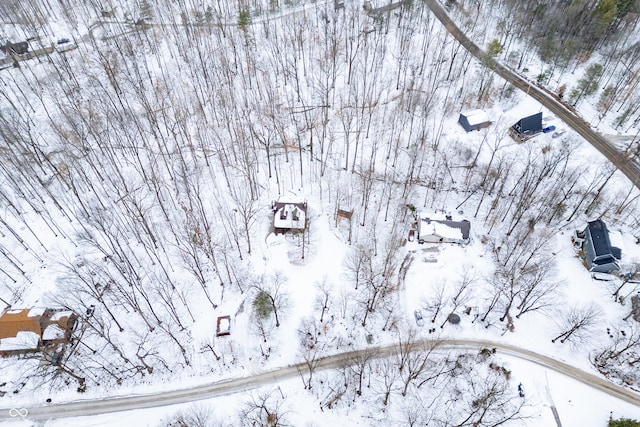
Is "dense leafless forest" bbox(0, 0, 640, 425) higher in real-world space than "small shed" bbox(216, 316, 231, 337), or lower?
higher

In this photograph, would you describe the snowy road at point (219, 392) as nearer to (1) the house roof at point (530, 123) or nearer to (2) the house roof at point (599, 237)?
(2) the house roof at point (599, 237)

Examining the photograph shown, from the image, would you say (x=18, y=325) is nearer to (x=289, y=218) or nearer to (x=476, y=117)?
(x=289, y=218)

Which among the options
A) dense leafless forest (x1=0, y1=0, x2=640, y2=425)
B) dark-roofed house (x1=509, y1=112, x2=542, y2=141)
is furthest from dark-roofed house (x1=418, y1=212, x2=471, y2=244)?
dark-roofed house (x1=509, y1=112, x2=542, y2=141)

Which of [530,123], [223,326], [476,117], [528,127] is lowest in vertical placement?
[223,326]

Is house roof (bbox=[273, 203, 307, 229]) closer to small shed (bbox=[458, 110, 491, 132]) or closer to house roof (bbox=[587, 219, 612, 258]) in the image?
small shed (bbox=[458, 110, 491, 132])

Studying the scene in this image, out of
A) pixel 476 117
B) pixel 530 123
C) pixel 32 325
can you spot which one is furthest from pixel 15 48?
pixel 530 123

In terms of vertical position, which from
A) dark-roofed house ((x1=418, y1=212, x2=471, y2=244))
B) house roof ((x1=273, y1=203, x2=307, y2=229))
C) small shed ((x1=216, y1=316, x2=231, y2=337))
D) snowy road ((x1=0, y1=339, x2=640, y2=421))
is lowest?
snowy road ((x1=0, y1=339, x2=640, y2=421))

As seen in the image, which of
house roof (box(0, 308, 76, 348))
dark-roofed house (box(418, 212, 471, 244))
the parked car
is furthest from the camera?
dark-roofed house (box(418, 212, 471, 244))
